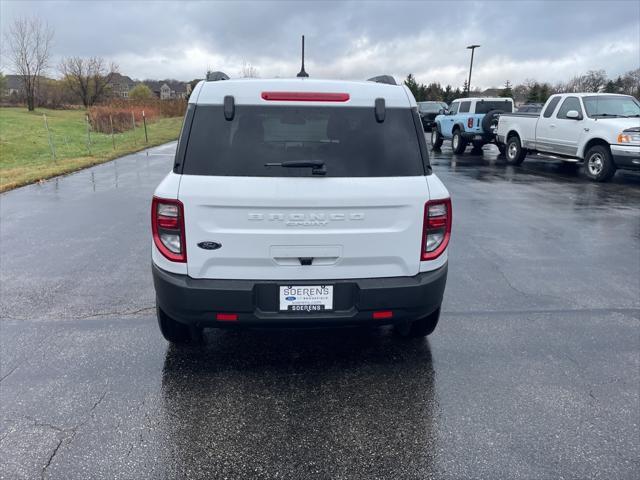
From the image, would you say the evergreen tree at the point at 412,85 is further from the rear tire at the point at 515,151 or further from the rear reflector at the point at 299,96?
the rear reflector at the point at 299,96

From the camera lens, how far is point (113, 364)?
145 inches

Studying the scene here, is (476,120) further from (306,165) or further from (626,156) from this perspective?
(306,165)

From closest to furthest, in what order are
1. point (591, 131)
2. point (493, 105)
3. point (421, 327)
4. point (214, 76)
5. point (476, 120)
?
point (214, 76), point (421, 327), point (591, 131), point (476, 120), point (493, 105)

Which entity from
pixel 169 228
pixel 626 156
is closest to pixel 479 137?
pixel 626 156

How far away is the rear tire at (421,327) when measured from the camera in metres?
3.92

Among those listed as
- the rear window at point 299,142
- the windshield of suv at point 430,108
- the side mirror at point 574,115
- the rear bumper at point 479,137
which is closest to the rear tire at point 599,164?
the side mirror at point 574,115

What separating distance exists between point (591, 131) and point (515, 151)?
3399 millimetres

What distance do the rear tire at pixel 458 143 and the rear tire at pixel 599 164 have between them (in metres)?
6.28

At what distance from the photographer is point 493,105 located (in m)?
18.4

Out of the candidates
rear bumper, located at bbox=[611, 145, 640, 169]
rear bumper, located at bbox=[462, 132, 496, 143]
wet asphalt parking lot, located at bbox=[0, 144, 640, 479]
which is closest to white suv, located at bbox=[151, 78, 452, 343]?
wet asphalt parking lot, located at bbox=[0, 144, 640, 479]

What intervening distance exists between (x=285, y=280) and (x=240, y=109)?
1.11m

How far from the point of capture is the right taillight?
322cm

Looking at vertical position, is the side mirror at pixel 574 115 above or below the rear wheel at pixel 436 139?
above

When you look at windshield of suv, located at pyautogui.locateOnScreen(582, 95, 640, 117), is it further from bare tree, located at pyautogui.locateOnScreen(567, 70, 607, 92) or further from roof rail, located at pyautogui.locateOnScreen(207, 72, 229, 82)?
bare tree, located at pyautogui.locateOnScreen(567, 70, 607, 92)
